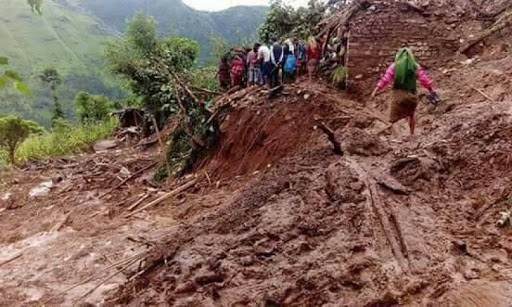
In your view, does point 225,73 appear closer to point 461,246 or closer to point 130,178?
point 130,178

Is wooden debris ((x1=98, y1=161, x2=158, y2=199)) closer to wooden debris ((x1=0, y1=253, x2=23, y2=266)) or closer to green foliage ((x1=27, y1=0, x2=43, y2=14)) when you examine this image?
wooden debris ((x1=0, y1=253, x2=23, y2=266))

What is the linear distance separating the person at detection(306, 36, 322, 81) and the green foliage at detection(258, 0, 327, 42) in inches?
133

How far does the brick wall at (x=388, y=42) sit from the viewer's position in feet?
33.3

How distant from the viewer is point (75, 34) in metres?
109

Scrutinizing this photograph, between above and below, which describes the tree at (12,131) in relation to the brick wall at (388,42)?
below

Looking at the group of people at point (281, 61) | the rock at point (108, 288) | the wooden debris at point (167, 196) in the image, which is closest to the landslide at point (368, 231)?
the rock at point (108, 288)

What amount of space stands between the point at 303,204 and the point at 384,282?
5.33 ft

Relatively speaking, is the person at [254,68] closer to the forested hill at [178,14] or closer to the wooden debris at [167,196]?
the wooden debris at [167,196]

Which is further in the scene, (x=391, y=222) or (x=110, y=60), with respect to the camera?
(x=110, y=60)

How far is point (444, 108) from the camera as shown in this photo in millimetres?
7953

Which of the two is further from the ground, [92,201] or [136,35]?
[136,35]

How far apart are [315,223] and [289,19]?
451 inches

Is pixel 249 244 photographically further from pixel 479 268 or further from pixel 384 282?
pixel 479 268

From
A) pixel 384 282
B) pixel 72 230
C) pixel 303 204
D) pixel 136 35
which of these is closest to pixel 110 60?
pixel 136 35
